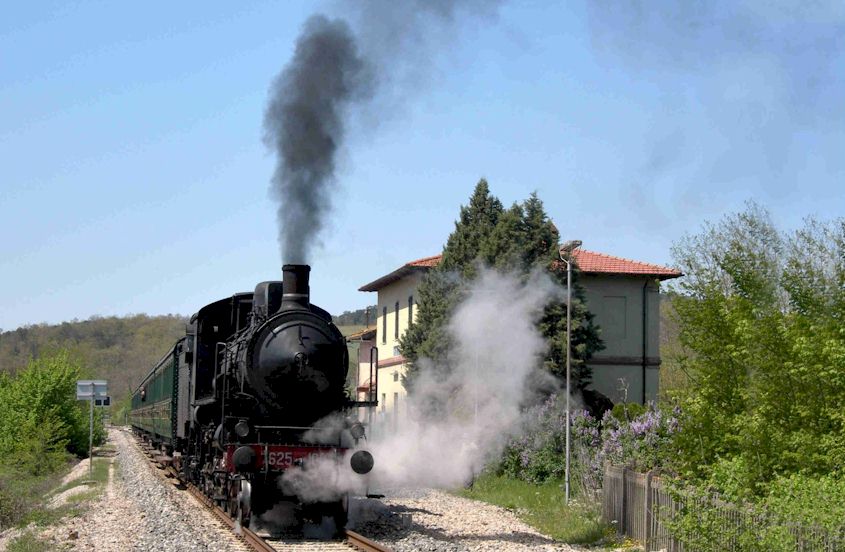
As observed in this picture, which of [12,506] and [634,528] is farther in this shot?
[12,506]

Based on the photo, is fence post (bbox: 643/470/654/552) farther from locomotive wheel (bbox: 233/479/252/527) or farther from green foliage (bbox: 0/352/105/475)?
green foliage (bbox: 0/352/105/475)

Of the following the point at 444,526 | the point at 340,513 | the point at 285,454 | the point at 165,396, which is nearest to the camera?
the point at 285,454

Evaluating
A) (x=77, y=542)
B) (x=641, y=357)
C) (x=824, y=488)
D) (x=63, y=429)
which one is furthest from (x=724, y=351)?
(x=63, y=429)

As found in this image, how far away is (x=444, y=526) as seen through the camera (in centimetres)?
1639

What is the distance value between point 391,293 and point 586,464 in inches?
923

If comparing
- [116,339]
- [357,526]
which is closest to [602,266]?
[357,526]

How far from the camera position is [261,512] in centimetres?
1508

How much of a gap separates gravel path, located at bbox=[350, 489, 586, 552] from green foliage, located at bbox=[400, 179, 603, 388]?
27.5 feet

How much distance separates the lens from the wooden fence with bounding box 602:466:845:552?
1002 centimetres

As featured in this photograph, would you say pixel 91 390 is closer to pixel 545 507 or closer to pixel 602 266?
pixel 545 507

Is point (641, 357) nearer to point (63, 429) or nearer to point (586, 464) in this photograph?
point (586, 464)

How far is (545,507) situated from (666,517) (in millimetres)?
7808

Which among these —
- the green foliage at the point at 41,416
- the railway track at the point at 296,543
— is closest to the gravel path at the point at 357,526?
the railway track at the point at 296,543

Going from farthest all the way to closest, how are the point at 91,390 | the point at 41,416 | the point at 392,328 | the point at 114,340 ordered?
the point at 114,340 < the point at 392,328 < the point at 41,416 < the point at 91,390
